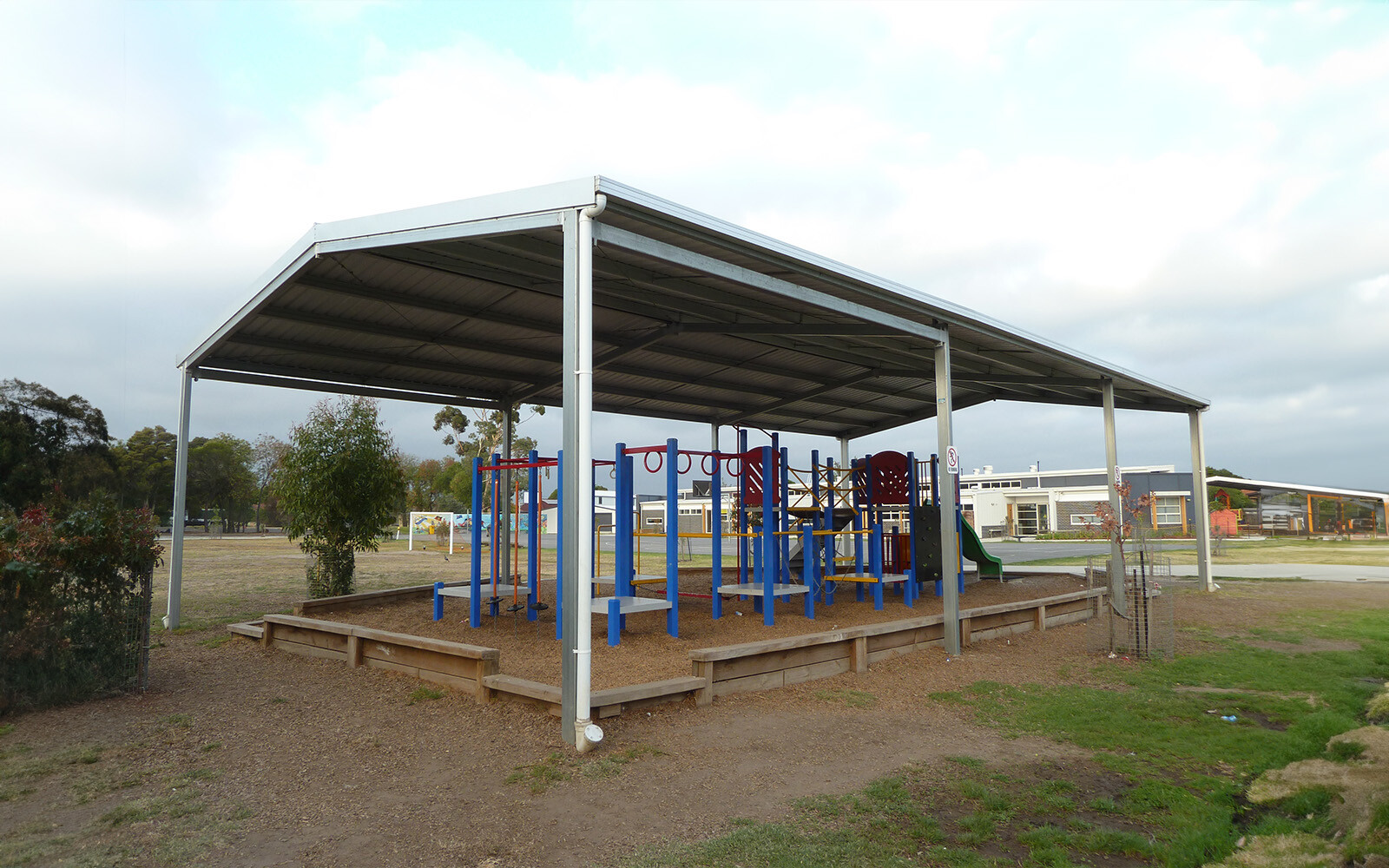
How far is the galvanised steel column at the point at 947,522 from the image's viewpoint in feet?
32.9

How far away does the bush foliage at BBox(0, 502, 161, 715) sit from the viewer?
697 cm

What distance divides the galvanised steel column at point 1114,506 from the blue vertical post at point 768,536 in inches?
169

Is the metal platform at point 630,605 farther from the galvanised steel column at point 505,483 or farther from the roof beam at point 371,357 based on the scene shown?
the roof beam at point 371,357

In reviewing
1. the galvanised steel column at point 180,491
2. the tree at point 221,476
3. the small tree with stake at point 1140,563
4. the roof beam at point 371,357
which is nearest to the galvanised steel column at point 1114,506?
the small tree with stake at point 1140,563

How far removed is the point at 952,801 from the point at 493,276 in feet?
24.3

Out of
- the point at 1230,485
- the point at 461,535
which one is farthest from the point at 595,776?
the point at 1230,485

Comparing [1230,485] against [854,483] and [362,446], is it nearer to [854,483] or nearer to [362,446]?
[854,483]

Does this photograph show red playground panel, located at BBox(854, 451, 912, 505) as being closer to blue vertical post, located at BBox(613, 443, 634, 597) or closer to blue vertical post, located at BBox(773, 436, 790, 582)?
blue vertical post, located at BBox(773, 436, 790, 582)

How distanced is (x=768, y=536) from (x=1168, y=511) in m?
54.0

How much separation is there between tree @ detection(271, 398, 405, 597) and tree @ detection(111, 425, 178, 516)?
43000 mm

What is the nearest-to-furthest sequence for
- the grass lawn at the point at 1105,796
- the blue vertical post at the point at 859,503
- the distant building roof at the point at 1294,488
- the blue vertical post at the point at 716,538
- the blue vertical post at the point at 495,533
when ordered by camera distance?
the grass lawn at the point at 1105,796
the blue vertical post at the point at 495,533
the blue vertical post at the point at 716,538
the blue vertical post at the point at 859,503
the distant building roof at the point at 1294,488

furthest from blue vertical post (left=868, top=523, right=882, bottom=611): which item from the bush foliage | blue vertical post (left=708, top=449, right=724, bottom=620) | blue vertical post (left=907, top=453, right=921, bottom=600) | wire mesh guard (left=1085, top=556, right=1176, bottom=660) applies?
the bush foliage

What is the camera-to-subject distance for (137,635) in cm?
793

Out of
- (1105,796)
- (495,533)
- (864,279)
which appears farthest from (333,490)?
(1105,796)
